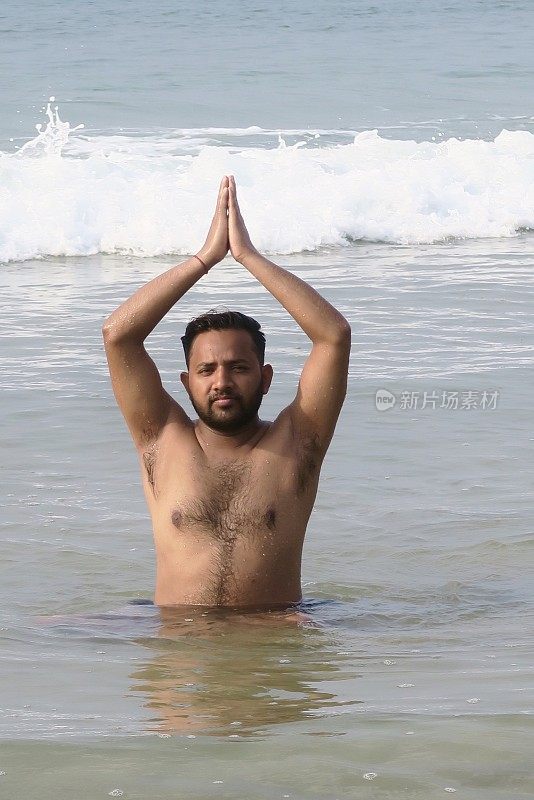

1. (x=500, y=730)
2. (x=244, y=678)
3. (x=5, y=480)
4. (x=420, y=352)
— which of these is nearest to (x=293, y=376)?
(x=420, y=352)

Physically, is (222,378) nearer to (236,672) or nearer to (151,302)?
(151,302)

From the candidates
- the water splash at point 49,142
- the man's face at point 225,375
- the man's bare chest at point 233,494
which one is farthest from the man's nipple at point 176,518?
the water splash at point 49,142

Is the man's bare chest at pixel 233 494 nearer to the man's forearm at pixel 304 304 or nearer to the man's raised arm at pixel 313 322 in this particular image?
the man's raised arm at pixel 313 322

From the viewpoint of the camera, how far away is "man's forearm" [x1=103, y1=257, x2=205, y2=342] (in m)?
4.57

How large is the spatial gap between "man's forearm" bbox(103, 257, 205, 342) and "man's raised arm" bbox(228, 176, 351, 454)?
0.19 metres

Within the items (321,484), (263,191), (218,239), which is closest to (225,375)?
(218,239)

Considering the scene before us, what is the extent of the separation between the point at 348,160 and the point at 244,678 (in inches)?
574

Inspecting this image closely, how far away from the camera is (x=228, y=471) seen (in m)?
4.85

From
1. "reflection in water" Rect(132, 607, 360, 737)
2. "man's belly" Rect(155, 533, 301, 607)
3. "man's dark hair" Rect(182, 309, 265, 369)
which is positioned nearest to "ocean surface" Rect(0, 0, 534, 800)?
"reflection in water" Rect(132, 607, 360, 737)

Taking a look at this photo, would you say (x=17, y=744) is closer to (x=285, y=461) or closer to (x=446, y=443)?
(x=285, y=461)

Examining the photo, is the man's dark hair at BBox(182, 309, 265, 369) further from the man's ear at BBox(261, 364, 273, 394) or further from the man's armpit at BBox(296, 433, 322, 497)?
the man's armpit at BBox(296, 433, 322, 497)

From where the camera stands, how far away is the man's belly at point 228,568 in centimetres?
483

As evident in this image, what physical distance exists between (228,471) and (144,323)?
2.03 ft

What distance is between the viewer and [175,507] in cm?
484
